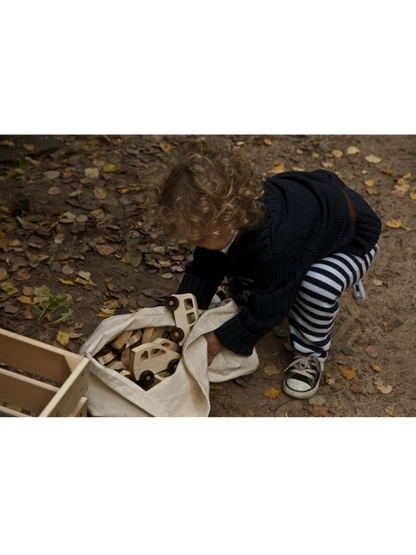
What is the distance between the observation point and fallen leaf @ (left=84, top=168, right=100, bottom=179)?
3.84m

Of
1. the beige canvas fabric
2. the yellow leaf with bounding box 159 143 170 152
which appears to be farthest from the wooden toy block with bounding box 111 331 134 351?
the yellow leaf with bounding box 159 143 170 152

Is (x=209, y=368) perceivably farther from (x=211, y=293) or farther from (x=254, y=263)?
(x=254, y=263)

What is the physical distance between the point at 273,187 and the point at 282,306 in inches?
21.5

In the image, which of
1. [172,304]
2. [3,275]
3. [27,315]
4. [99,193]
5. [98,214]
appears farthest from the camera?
[99,193]

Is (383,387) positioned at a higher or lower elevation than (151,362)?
lower

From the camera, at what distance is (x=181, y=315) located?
2389 millimetres

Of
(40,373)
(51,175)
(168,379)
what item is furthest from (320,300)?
(51,175)

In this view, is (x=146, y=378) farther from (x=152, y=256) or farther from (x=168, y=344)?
(x=152, y=256)

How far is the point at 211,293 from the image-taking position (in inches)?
101

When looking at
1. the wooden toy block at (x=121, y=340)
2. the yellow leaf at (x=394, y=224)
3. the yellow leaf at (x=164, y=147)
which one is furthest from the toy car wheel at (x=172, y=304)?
the yellow leaf at (x=164, y=147)

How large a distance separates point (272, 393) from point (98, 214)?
1.77 meters

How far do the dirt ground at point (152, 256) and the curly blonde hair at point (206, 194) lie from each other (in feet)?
2.91

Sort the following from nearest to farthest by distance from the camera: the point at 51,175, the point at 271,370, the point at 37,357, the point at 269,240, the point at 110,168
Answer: the point at 37,357 → the point at 269,240 → the point at 271,370 → the point at 51,175 → the point at 110,168

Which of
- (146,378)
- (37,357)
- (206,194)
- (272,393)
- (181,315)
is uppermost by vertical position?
(206,194)
